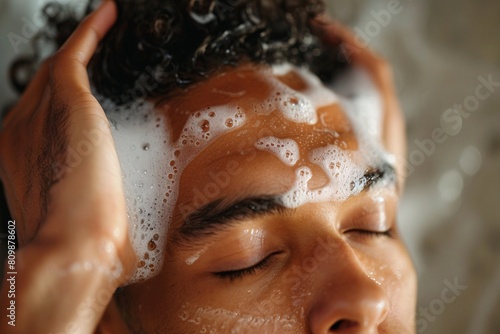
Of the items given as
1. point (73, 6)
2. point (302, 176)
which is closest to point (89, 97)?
point (302, 176)

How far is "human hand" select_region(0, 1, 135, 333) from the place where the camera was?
0.75 m

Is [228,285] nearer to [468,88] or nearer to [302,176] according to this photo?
[302,176]

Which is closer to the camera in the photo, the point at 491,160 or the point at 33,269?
the point at 33,269

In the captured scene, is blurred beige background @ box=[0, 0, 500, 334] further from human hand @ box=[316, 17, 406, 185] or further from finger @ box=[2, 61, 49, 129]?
finger @ box=[2, 61, 49, 129]

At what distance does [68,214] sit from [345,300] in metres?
0.41

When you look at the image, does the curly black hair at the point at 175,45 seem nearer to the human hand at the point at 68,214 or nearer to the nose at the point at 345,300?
the human hand at the point at 68,214

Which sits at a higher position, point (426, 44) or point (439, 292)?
point (426, 44)

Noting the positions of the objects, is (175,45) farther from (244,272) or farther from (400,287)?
(400,287)

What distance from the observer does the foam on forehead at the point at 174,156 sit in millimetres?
906

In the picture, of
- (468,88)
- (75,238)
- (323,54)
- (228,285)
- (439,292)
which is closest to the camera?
(75,238)

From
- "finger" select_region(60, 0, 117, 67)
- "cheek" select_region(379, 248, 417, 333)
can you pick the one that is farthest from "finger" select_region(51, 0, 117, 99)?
"cheek" select_region(379, 248, 417, 333)

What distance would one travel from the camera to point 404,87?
1.67 metres

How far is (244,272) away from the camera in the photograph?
0.87 m

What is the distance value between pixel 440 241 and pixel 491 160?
0.94ft
